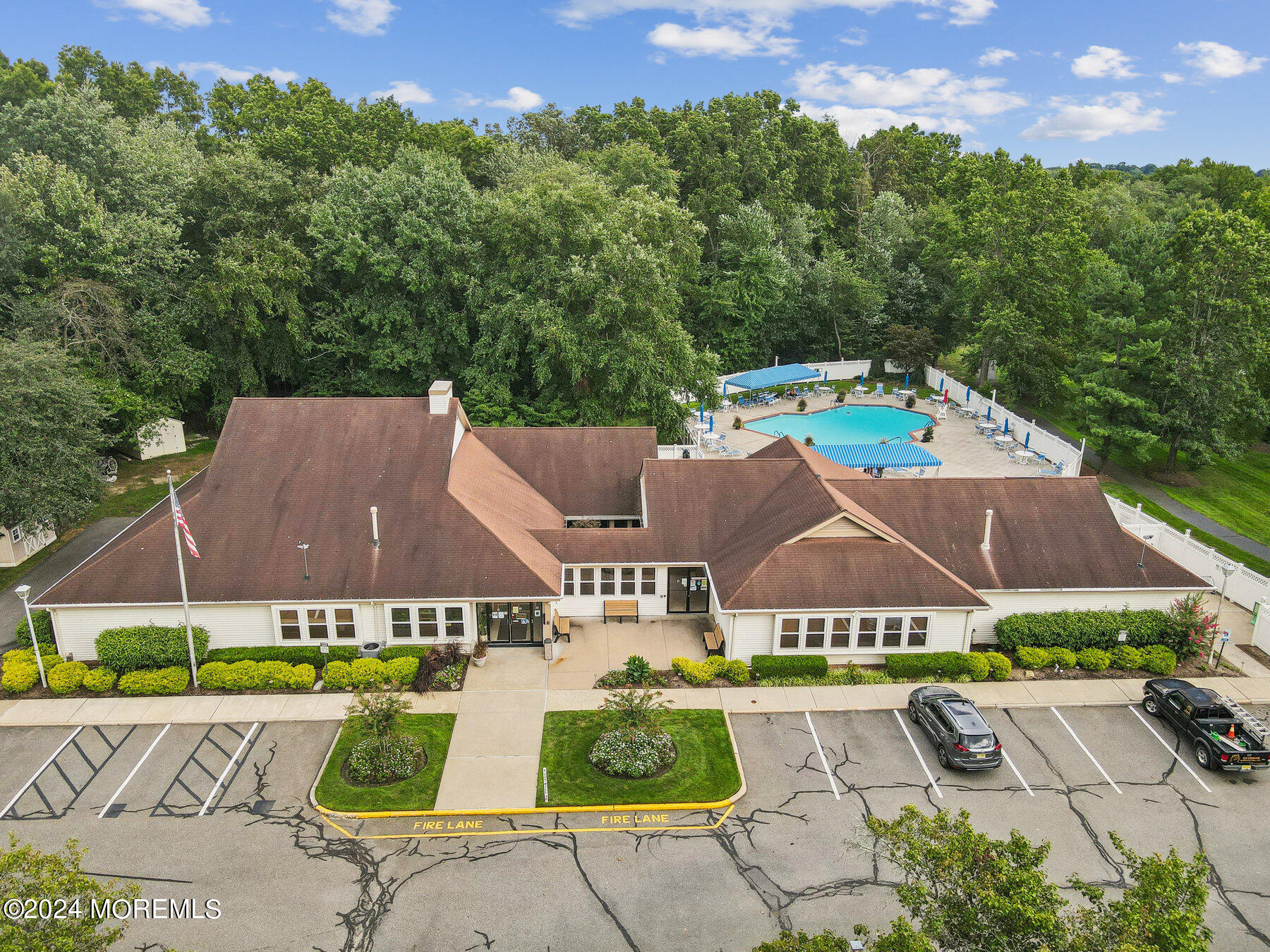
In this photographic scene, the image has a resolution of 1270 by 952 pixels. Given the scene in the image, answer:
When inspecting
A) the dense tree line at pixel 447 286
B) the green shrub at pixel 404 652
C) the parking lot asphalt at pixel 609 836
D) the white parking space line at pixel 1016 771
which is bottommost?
the parking lot asphalt at pixel 609 836

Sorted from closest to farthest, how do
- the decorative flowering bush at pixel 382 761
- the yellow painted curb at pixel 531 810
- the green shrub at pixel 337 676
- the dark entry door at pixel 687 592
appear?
the yellow painted curb at pixel 531 810, the decorative flowering bush at pixel 382 761, the green shrub at pixel 337 676, the dark entry door at pixel 687 592

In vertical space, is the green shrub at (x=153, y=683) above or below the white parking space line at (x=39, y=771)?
above

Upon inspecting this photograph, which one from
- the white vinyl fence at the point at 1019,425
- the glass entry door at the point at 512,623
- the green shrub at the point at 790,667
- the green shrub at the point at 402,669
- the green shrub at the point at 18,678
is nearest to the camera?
the green shrub at the point at 18,678

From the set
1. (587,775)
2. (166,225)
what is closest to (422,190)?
(166,225)

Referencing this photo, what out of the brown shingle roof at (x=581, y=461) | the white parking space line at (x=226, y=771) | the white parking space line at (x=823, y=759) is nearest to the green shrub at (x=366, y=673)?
the white parking space line at (x=226, y=771)

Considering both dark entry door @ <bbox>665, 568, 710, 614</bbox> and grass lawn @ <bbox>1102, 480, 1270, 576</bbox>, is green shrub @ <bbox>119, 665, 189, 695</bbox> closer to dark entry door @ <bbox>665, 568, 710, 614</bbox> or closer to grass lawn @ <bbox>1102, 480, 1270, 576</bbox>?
dark entry door @ <bbox>665, 568, 710, 614</bbox>

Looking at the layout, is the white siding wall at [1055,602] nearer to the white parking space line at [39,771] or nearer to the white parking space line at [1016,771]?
the white parking space line at [1016,771]
